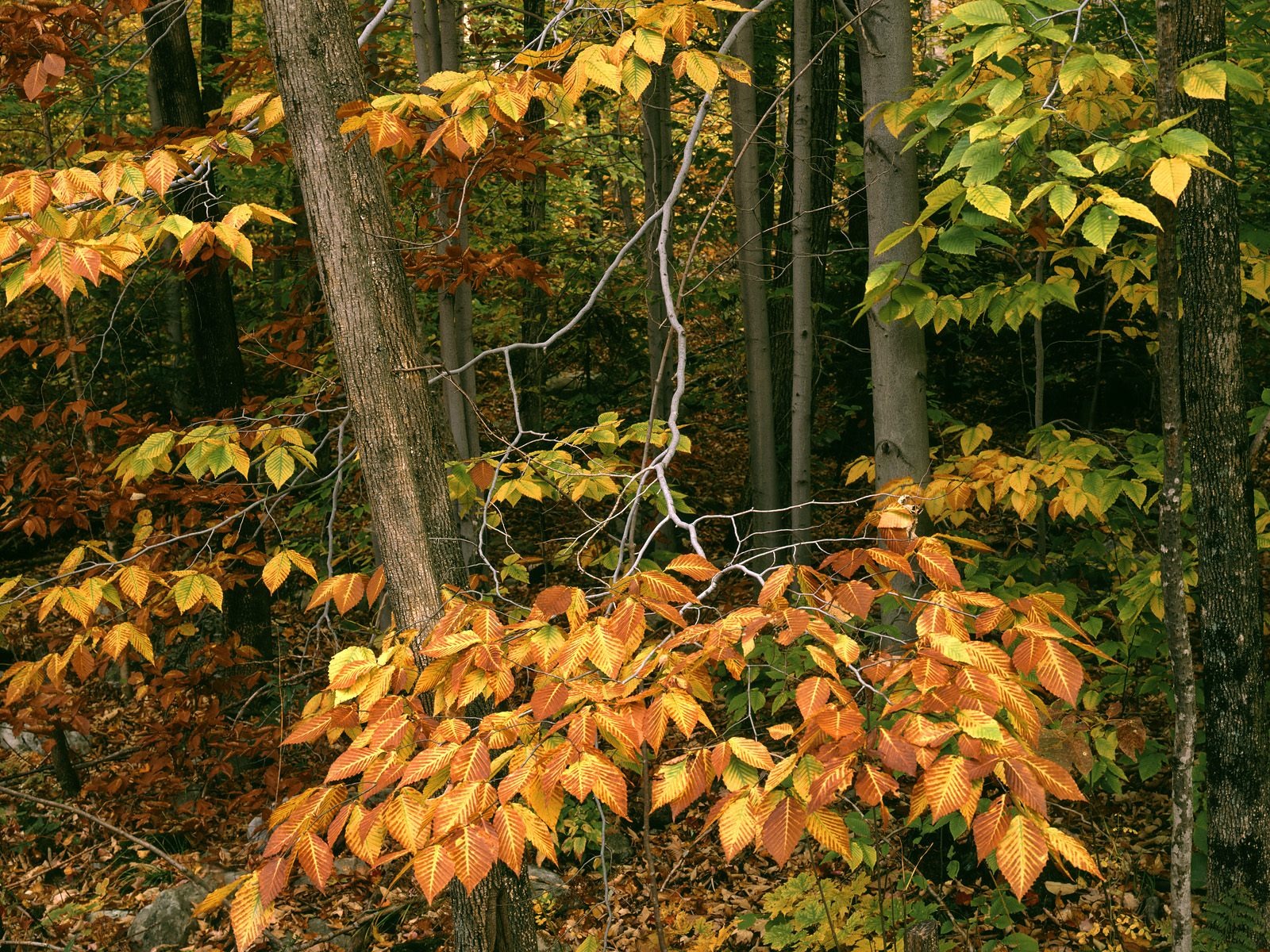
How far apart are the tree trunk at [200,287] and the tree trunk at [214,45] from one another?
2.22 ft

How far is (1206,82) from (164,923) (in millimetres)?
6006

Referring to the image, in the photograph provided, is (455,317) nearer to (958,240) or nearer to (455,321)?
(455,321)

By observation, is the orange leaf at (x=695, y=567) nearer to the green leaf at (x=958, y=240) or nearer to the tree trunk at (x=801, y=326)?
the green leaf at (x=958, y=240)

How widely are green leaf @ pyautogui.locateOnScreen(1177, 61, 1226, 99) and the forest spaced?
2 cm

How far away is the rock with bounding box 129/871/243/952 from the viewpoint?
4906mm

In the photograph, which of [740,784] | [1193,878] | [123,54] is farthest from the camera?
[123,54]

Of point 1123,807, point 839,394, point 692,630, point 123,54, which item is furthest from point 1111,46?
point 123,54

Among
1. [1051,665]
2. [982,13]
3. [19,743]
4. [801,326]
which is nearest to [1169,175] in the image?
[982,13]

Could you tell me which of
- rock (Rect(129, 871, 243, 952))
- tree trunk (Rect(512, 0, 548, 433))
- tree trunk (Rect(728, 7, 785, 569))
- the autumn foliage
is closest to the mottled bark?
the autumn foliage

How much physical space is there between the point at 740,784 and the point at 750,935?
3.25 meters

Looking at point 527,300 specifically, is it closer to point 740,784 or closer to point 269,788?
point 269,788

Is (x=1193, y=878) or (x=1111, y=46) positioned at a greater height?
(x=1111, y=46)

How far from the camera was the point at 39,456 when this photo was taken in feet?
15.9

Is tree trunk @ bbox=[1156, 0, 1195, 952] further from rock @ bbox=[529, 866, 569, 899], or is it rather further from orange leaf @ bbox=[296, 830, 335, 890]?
rock @ bbox=[529, 866, 569, 899]
